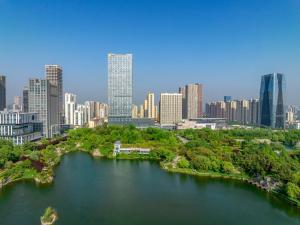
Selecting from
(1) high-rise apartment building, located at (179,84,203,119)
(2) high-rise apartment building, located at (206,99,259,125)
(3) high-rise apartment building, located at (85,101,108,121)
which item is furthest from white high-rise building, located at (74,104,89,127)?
(2) high-rise apartment building, located at (206,99,259,125)

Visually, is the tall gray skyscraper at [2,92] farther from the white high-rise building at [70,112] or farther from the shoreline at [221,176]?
the shoreline at [221,176]

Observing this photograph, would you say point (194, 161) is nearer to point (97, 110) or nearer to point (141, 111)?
point (141, 111)

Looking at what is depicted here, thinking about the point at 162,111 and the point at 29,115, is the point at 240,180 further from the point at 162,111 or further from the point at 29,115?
the point at 162,111

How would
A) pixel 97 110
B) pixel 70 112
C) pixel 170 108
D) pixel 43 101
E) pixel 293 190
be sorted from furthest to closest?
1. pixel 97 110
2. pixel 70 112
3. pixel 170 108
4. pixel 43 101
5. pixel 293 190

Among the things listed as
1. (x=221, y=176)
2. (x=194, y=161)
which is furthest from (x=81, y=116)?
(x=221, y=176)

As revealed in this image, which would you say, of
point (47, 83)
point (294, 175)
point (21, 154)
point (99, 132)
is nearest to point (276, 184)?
point (294, 175)

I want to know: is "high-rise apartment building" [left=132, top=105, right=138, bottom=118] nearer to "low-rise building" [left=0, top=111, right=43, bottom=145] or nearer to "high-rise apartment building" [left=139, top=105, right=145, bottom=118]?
"high-rise apartment building" [left=139, top=105, right=145, bottom=118]

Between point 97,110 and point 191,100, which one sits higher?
point 191,100
